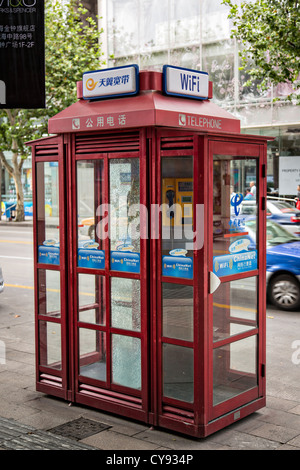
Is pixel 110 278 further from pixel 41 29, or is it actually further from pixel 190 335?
pixel 41 29

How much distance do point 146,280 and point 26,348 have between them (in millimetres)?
3358

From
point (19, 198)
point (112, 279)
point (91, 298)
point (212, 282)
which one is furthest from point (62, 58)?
point (212, 282)

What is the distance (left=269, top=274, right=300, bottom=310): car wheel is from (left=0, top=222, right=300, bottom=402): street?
0.14 meters

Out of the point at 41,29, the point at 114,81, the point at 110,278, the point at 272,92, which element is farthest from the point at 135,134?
the point at 272,92

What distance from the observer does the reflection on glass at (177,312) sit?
4812mm

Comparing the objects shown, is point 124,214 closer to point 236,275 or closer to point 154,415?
point 236,275

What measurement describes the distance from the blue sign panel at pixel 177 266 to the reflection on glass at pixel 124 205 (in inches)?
14.1

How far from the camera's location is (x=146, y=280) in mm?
4926

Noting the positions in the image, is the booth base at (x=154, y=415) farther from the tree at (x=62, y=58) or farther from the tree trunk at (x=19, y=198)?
the tree trunk at (x=19, y=198)

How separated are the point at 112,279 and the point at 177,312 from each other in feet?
2.36

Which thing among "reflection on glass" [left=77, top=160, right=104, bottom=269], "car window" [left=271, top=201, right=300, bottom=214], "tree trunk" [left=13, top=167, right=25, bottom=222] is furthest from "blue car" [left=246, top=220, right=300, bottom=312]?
"tree trunk" [left=13, top=167, right=25, bottom=222]

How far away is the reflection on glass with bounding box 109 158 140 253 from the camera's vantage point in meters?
5.10

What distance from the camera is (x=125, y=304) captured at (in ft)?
17.3

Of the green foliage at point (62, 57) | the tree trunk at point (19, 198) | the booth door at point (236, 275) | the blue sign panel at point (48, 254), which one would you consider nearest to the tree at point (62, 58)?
the green foliage at point (62, 57)
